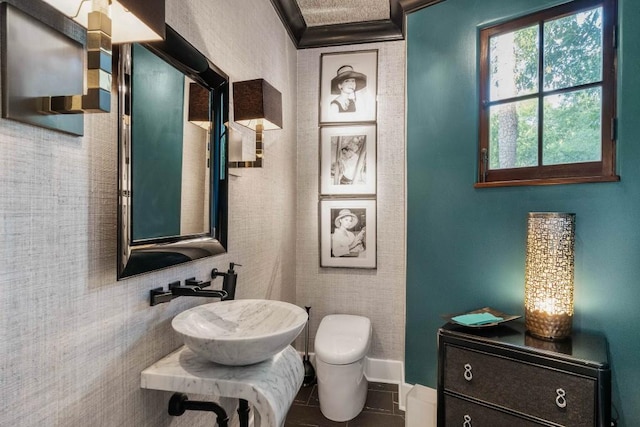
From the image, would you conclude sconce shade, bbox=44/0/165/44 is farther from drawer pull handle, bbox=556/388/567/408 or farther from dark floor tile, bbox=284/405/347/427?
dark floor tile, bbox=284/405/347/427

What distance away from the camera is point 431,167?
2.43 meters

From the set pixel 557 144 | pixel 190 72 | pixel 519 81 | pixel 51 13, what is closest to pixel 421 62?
pixel 519 81

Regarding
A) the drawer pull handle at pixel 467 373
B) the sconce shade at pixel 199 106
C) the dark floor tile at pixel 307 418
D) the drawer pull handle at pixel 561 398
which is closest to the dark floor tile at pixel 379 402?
the dark floor tile at pixel 307 418

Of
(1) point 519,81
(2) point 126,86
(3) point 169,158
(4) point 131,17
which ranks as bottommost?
(3) point 169,158

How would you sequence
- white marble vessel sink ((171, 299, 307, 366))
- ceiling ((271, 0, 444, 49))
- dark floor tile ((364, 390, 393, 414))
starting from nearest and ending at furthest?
white marble vessel sink ((171, 299, 307, 366))
dark floor tile ((364, 390, 393, 414))
ceiling ((271, 0, 444, 49))

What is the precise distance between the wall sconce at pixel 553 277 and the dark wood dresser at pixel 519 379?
0.25 ft

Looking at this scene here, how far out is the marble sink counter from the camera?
3.37 ft

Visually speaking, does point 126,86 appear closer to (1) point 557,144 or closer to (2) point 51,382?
(2) point 51,382

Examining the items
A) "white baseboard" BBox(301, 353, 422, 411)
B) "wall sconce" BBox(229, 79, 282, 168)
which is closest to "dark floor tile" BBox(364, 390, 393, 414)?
"white baseboard" BBox(301, 353, 422, 411)

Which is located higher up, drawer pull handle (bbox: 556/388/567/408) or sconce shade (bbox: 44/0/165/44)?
sconce shade (bbox: 44/0/165/44)

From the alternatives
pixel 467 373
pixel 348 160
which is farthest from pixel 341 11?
Result: pixel 467 373

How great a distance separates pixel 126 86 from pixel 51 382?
32.2 inches

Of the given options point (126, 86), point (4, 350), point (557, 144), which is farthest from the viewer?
point (557, 144)

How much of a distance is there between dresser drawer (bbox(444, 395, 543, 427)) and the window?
1.21 meters
